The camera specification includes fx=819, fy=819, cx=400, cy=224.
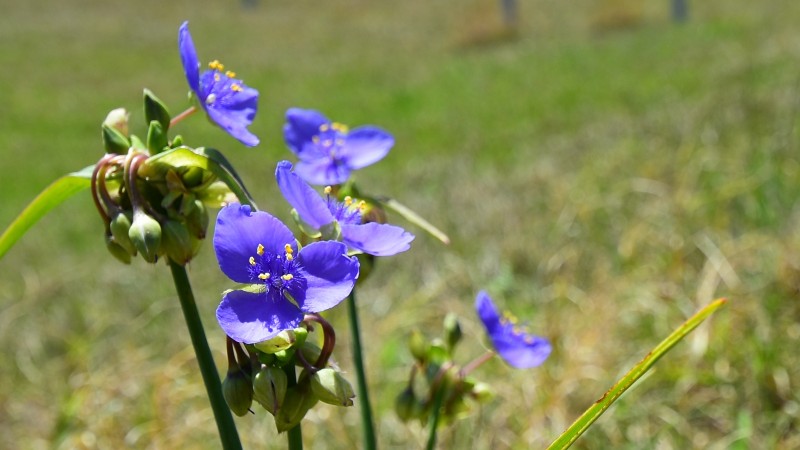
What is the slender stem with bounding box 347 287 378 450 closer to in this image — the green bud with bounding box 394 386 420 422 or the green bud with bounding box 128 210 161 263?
the green bud with bounding box 394 386 420 422

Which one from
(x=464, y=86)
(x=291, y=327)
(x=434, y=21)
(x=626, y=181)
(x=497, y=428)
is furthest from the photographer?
(x=434, y=21)

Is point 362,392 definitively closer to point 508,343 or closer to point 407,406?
point 407,406

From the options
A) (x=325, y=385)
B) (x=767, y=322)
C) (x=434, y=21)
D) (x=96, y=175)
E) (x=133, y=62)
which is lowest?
(x=434, y=21)

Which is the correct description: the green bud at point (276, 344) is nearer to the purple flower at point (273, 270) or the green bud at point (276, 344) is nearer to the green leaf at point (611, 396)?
the purple flower at point (273, 270)

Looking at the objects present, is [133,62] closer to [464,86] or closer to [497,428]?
[464,86]

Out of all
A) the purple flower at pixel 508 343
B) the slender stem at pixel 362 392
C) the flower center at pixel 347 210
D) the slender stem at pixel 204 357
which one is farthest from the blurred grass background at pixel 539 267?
the slender stem at pixel 204 357

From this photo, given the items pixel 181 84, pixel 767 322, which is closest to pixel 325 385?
pixel 767 322

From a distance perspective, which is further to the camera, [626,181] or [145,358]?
[626,181]

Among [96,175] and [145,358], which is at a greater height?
[96,175]
